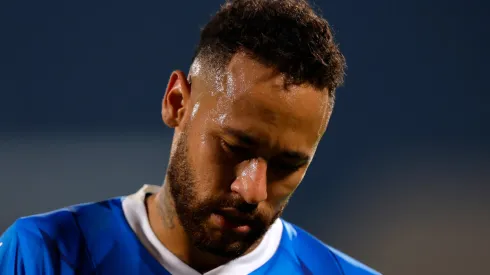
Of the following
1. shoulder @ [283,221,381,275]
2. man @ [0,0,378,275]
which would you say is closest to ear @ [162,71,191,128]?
man @ [0,0,378,275]

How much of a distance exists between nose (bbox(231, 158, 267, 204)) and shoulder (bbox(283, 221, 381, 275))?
0.87 ft

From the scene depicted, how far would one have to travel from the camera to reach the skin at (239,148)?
2.26ft

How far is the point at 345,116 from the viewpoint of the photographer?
5.20 ft

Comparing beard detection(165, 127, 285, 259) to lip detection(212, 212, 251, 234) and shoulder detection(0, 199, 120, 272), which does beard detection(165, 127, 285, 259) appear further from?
shoulder detection(0, 199, 120, 272)

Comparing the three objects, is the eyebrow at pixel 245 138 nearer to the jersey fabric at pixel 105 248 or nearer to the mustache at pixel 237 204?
the mustache at pixel 237 204

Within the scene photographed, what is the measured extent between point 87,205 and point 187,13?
88 centimetres

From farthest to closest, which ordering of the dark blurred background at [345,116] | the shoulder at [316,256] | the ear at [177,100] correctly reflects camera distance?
the dark blurred background at [345,116]
the shoulder at [316,256]
the ear at [177,100]

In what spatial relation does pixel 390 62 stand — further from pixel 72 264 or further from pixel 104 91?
pixel 72 264

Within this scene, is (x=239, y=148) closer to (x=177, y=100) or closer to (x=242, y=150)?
(x=242, y=150)

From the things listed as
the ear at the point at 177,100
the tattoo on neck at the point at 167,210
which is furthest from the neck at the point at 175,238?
the ear at the point at 177,100

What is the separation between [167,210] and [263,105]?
0.24 m

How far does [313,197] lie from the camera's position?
1.58 metres

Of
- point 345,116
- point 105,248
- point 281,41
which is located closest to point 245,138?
point 281,41

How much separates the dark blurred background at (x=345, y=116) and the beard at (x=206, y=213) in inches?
29.8
